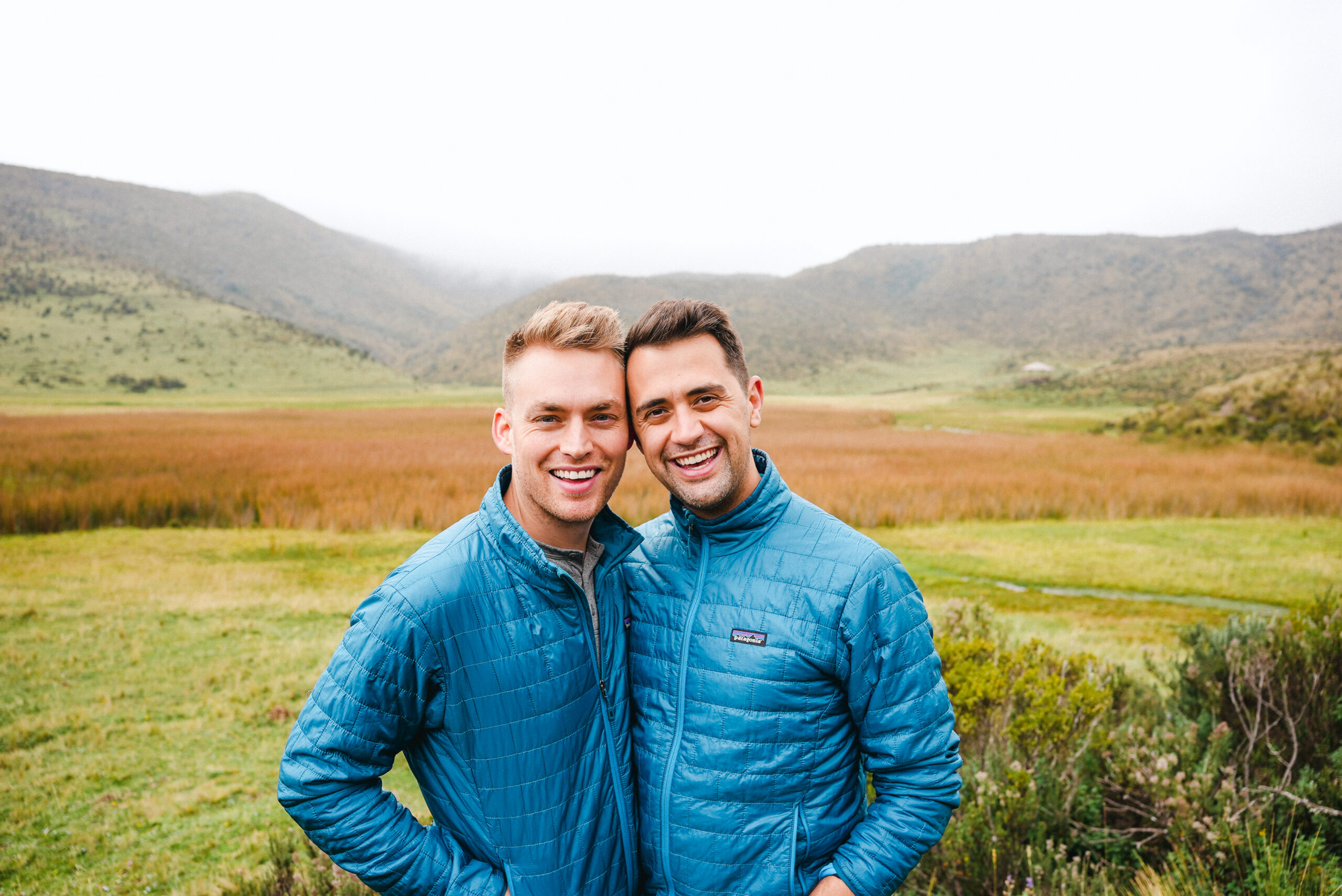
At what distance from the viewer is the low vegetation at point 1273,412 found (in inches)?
879

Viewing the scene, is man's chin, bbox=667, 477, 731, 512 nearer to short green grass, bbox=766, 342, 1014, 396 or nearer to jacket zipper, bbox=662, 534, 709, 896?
jacket zipper, bbox=662, 534, 709, 896

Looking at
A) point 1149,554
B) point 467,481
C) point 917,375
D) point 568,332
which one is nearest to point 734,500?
point 568,332

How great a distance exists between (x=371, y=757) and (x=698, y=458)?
1.27 m

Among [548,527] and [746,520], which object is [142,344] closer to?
[548,527]

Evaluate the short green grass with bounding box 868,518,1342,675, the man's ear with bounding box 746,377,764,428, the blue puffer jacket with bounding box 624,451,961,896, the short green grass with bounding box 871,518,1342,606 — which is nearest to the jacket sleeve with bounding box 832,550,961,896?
the blue puffer jacket with bounding box 624,451,961,896

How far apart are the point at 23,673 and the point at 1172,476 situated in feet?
79.6

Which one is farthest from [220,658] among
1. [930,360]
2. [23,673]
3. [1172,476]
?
[930,360]

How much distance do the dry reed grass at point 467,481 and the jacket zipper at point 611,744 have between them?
12.5 meters

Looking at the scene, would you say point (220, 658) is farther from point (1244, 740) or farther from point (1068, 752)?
point (1244, 740)

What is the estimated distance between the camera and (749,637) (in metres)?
1.99

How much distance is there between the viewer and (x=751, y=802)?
192 centimetres

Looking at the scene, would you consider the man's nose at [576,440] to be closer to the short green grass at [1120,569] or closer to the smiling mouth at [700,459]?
the smiling mouth at [700,459]

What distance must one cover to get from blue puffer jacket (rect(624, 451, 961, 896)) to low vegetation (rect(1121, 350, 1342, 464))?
2740cm

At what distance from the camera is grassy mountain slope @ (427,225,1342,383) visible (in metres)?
125
